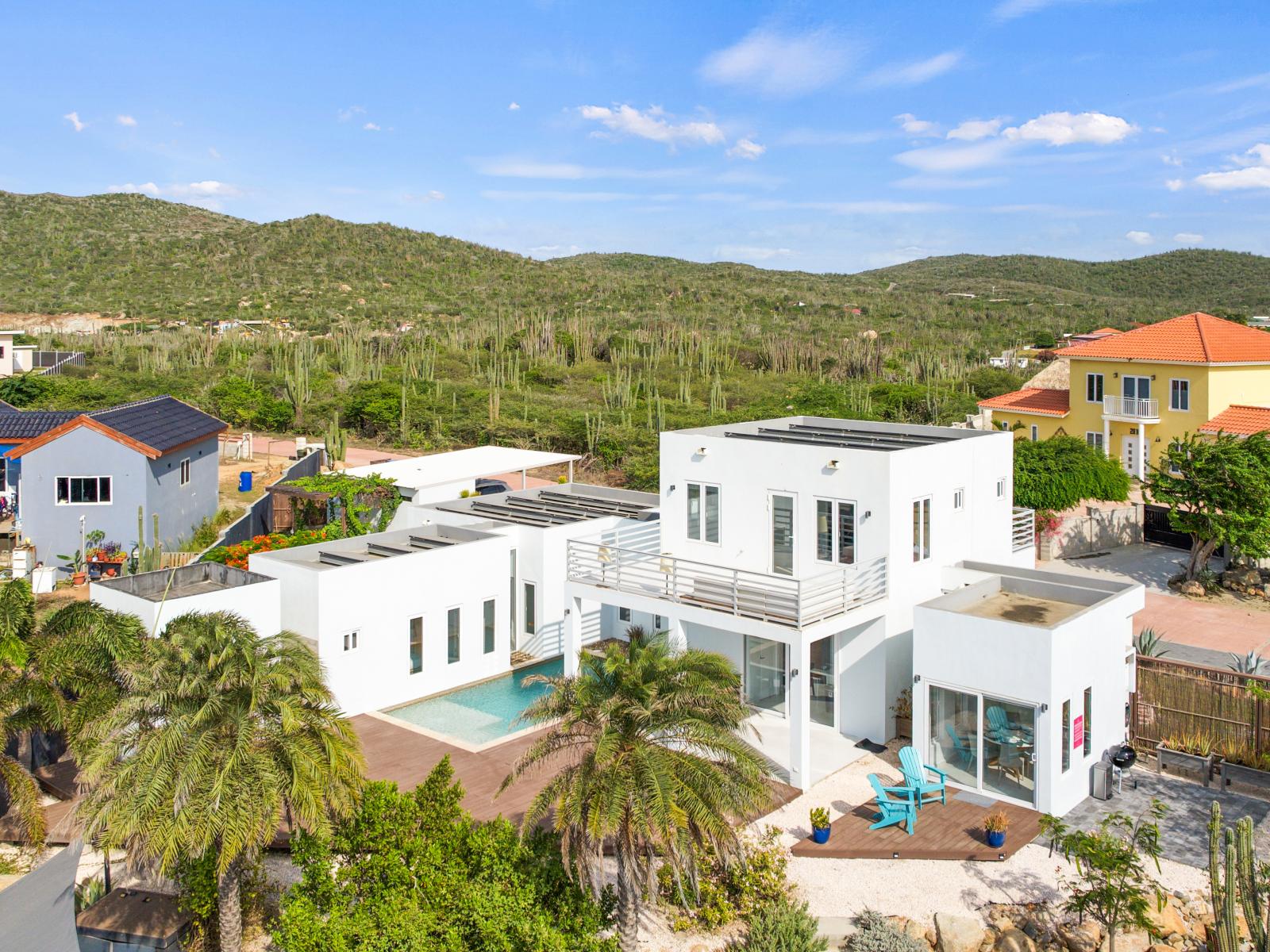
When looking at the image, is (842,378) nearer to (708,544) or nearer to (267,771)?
(708,544)

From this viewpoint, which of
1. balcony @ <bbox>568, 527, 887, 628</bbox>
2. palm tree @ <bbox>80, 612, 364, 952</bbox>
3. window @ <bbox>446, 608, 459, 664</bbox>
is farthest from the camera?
window @ <bbox>446, 608, 459, 664</bbox>

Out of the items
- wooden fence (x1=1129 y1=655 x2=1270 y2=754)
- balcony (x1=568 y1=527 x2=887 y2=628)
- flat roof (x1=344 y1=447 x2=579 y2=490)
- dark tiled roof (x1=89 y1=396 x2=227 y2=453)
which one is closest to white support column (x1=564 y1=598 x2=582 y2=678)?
balcony (x1=568 y1=527 x2=887 y2=628)

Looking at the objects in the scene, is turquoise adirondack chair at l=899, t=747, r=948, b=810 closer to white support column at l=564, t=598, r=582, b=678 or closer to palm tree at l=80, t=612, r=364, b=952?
white support column at l=564, t=598, r=582, b=678

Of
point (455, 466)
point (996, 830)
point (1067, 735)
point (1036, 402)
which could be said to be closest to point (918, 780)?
point (996, 830)

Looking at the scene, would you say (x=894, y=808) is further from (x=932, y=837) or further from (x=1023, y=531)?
(x=1023, y=531)

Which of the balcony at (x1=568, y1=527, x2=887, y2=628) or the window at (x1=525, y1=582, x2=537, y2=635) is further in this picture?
the window at (x1=525, y1=582, x2=537, y2=635)

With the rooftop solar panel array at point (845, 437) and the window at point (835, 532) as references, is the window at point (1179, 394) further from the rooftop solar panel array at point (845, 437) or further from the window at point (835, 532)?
the window at point (835, 532)

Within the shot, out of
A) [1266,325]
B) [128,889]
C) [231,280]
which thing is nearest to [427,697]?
[128,889]
